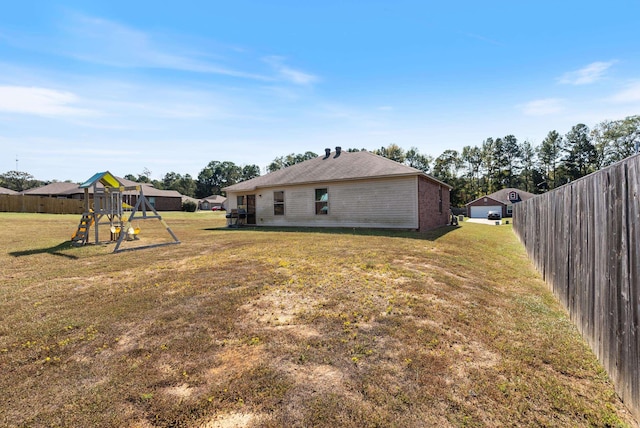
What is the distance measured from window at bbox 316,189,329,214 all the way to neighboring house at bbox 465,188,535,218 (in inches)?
1366

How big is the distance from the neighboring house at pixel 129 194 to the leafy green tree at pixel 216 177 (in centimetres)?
3460

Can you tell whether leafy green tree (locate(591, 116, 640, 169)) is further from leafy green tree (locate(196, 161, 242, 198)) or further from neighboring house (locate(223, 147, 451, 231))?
leafy green tree (locate(196, 161, 242, 198))

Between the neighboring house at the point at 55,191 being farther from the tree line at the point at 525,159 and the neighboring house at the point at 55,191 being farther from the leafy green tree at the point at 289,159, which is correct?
the leafy green tree at the point at 289,159

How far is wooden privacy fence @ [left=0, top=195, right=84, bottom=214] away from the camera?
30.7 meters

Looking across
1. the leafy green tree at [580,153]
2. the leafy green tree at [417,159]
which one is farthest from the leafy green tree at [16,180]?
the leafy green tree at [580,153]

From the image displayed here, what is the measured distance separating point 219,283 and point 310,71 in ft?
37.1

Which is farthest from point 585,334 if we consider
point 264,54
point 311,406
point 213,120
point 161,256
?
point 213,120

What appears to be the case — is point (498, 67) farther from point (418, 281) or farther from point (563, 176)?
point (563, 176)

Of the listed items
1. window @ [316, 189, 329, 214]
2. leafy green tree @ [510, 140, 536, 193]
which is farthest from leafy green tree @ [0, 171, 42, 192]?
leafy green tree @ [510, 140, 536, 193]

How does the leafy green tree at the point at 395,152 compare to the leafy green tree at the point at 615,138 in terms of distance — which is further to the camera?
the leafy green tree at the point at 395,152

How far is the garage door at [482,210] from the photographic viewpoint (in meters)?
40.8

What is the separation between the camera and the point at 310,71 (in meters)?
13.1

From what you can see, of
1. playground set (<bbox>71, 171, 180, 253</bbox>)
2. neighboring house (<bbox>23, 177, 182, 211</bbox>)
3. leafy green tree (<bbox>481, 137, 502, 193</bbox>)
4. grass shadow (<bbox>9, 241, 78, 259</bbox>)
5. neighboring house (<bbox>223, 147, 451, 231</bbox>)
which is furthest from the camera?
leafy green tree (<bbox>481, 137, 502, 193</bbox>)

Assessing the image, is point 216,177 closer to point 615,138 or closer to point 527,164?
point 527,164
